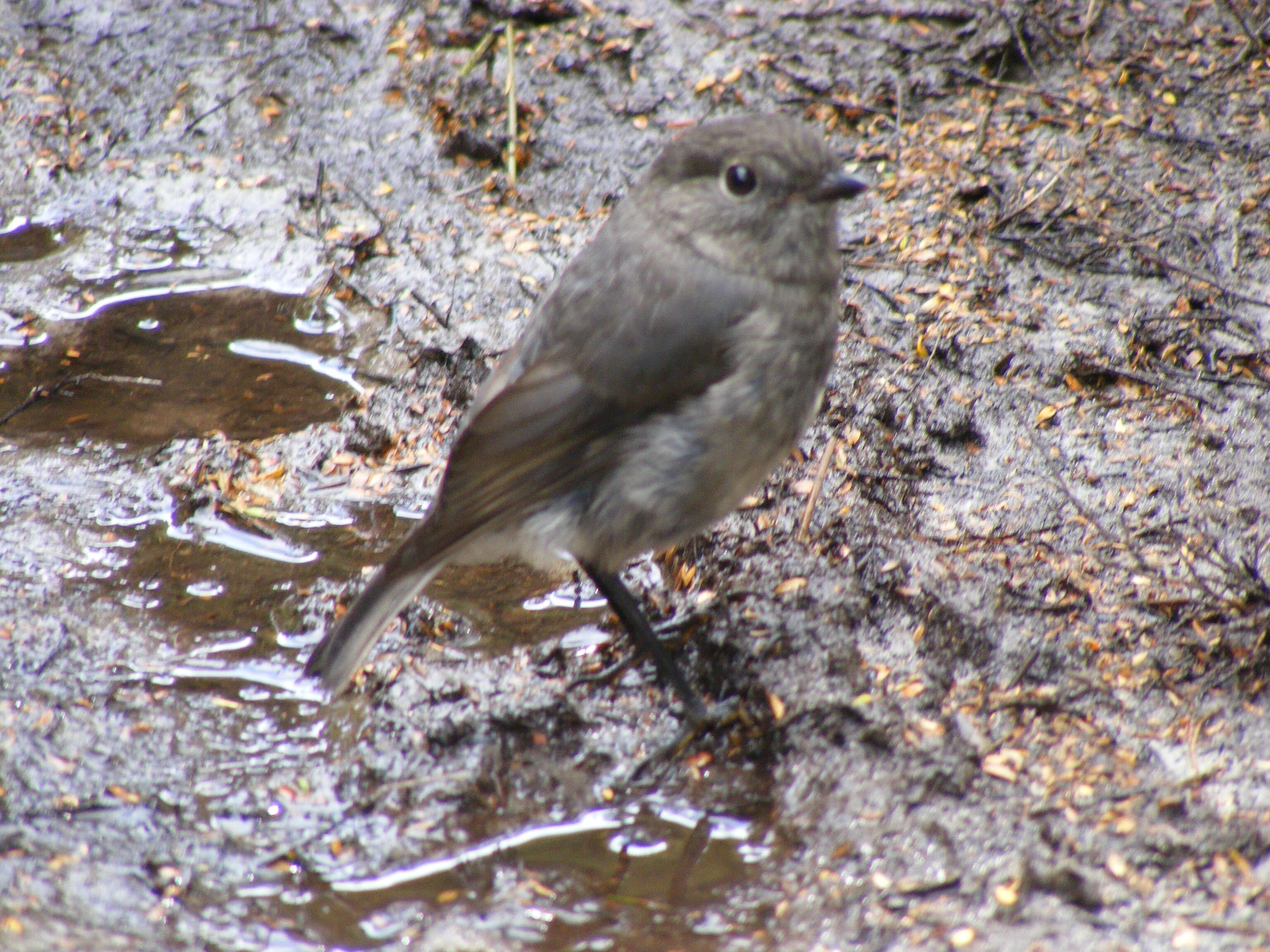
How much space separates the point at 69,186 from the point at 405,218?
168 cm

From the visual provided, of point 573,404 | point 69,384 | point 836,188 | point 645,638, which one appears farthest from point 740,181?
point 69,384

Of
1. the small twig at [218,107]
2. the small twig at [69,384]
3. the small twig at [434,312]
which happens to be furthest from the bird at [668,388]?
the small twig at [218,107]

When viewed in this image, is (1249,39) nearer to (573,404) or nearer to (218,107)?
(573,404)

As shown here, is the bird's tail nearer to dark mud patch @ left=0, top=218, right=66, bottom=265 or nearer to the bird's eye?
the bird's eye

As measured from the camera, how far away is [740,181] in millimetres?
3500

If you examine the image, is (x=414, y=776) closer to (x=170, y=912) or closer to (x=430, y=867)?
(x=430, y=867)

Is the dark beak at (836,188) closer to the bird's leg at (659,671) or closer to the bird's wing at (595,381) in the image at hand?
the bird's wing at (595,381)

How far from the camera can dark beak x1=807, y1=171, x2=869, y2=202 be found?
336 cm

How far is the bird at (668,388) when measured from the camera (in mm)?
3381

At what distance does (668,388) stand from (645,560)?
101 centimetres

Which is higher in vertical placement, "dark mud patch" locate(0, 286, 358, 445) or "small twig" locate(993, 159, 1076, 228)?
"small twig" locate(993, 159, 1076, 228)

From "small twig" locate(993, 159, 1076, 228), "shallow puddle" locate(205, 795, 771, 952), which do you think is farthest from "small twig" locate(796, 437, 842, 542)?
"small twig" locate(993, 159, 1076, 228)

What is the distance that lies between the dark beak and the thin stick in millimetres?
2503

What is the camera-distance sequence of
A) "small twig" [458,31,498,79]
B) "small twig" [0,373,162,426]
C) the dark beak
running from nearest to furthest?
the dark beak
"small twig" [0,373,162,426]
"small twig" [458,31,498,79]
